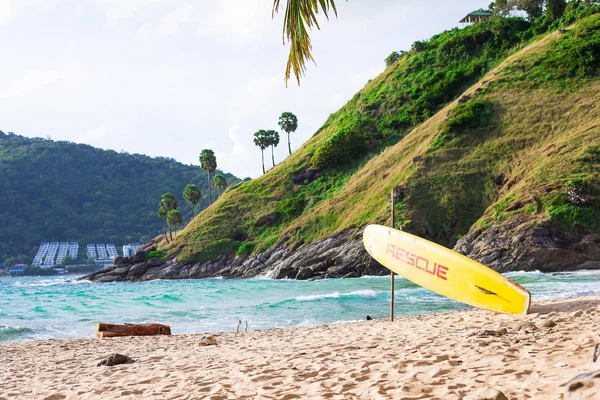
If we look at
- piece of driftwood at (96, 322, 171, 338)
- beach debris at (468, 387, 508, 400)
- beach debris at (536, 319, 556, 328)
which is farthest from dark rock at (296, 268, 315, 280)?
beach debris at (468, 387, 508, 400)

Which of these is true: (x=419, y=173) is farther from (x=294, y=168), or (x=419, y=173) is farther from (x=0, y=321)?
(x=0, y=321)

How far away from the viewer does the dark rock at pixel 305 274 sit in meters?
40.1

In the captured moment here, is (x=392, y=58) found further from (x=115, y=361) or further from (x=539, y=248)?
(x=115, y=361)

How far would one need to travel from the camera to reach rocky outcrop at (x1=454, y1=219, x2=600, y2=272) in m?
30.7

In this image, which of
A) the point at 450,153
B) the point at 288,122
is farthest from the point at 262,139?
the point at 450,153

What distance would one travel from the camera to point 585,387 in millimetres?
2809

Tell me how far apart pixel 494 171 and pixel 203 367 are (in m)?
37.9

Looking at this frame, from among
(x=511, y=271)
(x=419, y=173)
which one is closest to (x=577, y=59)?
(x=419, y=173)

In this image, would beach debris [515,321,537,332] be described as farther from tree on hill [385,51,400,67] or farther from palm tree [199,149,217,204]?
tree on hill [385,51,400,67]

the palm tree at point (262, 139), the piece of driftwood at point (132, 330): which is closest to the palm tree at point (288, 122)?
the palm tree at point (262, 139)

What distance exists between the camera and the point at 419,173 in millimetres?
42844

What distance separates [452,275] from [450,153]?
35.1 meters

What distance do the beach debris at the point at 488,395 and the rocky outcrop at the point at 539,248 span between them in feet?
98.4

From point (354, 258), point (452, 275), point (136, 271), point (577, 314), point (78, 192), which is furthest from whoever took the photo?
point (78, 192)
